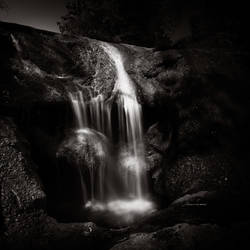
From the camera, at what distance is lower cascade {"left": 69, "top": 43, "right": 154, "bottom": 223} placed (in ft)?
19.2

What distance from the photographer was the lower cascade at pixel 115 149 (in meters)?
5.85

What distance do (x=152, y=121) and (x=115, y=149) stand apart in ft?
4.34

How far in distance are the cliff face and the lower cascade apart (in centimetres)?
27

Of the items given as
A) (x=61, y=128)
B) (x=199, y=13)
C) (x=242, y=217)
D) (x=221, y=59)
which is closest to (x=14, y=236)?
(x=61, y=128)

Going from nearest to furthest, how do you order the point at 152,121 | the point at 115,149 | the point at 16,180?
the point at 16,180 < the point at 115,149 < the point at 152,121

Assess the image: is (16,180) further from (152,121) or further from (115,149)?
(152,121)

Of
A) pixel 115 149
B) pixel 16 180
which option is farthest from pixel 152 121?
pixel 16 180

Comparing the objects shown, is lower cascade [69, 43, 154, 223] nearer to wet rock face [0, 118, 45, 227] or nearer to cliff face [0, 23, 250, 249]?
cliff face [0, 23, 250, 249]

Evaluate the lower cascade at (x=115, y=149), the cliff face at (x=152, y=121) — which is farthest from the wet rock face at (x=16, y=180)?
the lower cascade at (x=115, y=149)

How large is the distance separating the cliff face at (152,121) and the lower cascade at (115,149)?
265 millimetres

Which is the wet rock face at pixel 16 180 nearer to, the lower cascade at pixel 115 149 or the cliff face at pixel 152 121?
the cliff face at pixel 152 121

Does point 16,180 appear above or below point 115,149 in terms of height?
below

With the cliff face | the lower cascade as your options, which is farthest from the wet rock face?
the lower cascade

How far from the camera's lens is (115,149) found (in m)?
6.66
